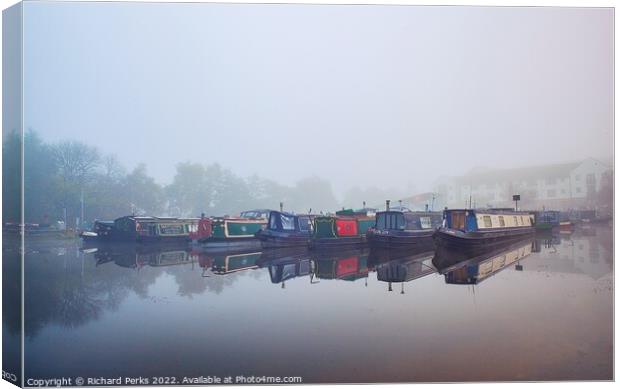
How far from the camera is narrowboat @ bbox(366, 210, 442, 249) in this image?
6244 mm

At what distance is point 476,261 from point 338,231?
2.16 m

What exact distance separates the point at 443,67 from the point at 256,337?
12.8 ft

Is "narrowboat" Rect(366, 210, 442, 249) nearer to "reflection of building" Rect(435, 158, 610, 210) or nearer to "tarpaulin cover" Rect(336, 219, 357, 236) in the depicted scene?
"tarpaulin cover" Rect(336, 219, 357, 236)

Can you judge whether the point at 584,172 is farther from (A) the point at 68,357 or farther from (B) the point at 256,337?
(A) the point at 68,357

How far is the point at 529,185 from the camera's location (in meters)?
5.65

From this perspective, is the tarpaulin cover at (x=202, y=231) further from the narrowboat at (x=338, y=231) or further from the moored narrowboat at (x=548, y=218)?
the moored narrowboat at (x=548, y=218)

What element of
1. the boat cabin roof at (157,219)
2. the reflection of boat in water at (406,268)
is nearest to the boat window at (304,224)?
the reflection of boat in water at (406,268)

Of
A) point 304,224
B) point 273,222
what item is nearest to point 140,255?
point 273,222

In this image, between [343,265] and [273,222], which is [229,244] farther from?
[343,265]

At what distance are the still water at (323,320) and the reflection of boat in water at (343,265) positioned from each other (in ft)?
0.47

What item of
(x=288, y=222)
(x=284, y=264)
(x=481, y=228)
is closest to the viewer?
(x=284, y=264)

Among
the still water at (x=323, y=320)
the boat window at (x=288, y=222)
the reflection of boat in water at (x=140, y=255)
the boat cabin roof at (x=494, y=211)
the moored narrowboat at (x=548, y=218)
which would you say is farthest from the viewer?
the boat window at (x=288, y=222)

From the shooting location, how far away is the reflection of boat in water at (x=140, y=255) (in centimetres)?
559

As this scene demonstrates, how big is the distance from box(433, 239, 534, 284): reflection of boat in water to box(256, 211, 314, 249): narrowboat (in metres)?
1.99
